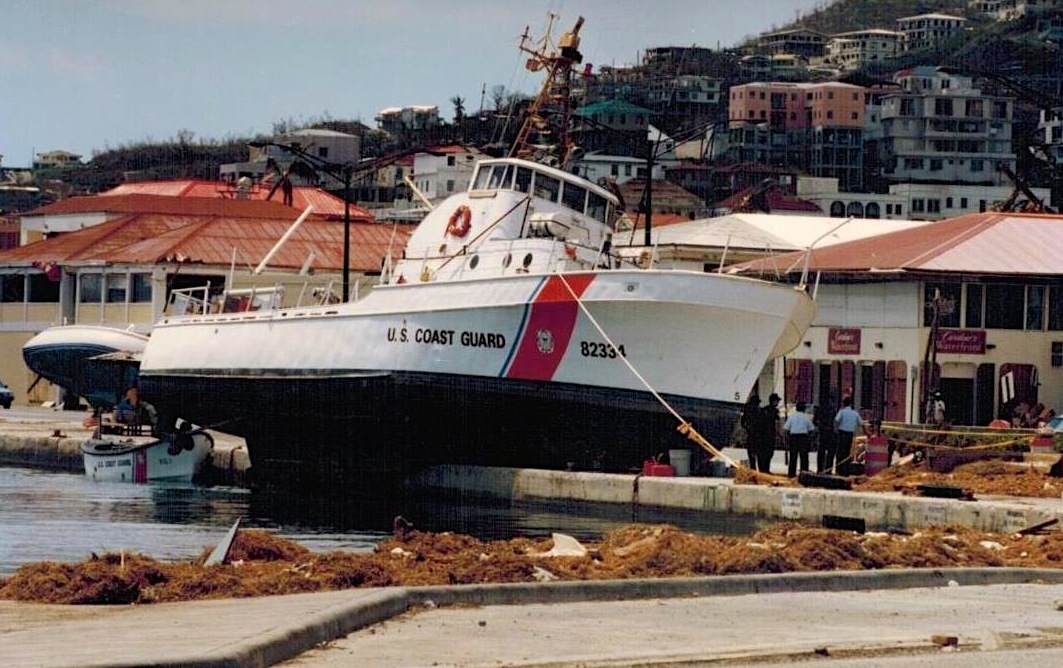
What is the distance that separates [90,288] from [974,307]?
35875 millimetres

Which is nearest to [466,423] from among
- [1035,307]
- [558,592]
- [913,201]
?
[1035,307]

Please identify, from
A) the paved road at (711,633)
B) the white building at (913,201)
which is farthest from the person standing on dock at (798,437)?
the white building at (913,201)

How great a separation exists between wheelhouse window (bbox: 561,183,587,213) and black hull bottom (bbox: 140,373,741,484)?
168 inches

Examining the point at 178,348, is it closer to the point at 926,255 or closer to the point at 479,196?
the point at 479,196

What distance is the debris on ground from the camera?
50.8 feet

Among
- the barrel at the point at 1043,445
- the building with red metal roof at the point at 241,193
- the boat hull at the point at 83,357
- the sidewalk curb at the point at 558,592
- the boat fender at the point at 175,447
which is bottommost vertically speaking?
the boat fender at the point at 175,447

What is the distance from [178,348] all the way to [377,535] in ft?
62.3

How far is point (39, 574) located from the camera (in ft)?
52.3

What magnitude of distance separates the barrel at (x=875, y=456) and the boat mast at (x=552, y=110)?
11938 millimetres

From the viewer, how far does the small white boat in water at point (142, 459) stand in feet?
149

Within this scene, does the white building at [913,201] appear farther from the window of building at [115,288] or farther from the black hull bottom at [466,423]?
the black hull bottom at [466,423]

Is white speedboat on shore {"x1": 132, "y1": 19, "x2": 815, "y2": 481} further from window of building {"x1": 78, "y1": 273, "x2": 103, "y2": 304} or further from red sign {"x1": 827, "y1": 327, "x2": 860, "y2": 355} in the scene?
window of building {"x1": 78, "y1": 273, "x2": 103, "y2": 304}

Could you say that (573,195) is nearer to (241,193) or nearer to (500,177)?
(500,177)

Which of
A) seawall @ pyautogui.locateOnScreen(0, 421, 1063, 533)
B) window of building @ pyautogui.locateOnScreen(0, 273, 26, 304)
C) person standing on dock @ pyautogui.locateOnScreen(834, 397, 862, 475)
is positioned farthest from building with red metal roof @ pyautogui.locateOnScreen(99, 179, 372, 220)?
person standing on dock @ pyautogui.locateOnScreen(834, 397, 862, 475)
